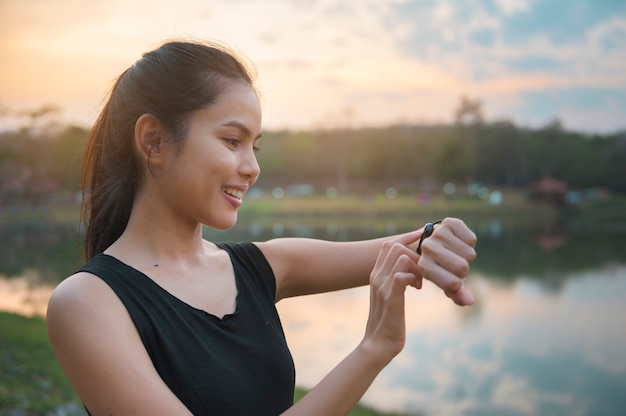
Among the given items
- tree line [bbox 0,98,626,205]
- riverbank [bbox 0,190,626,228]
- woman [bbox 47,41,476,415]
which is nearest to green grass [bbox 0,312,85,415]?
woman [bbox 47,41,476,415]

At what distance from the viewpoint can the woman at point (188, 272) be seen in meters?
1.08

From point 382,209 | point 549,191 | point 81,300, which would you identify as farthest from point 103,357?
point 549,191

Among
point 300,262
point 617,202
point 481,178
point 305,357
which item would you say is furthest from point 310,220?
point 300,262

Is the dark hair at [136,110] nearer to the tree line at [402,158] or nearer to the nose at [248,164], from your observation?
the nose at [248,164]

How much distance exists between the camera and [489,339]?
14.5 meters

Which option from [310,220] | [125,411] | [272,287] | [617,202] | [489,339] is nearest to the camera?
[125,411]

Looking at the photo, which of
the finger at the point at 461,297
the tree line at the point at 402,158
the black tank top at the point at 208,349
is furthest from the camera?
the tree line at the point at 402,158

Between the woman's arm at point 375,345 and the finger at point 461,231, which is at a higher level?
the finger at point 461,231

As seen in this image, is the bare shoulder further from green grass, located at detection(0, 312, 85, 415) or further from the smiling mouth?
green grass, located at detection(0, 312, 85, 415)

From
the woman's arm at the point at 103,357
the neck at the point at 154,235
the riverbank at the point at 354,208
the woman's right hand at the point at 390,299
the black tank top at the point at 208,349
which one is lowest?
the woman's arm at the point at 103,357

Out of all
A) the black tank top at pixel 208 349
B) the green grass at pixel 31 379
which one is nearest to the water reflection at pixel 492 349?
the green grass at pixel 31 379

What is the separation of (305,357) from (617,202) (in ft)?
107

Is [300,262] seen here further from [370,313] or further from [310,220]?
[310,220]

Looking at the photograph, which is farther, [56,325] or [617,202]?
[617,202]
